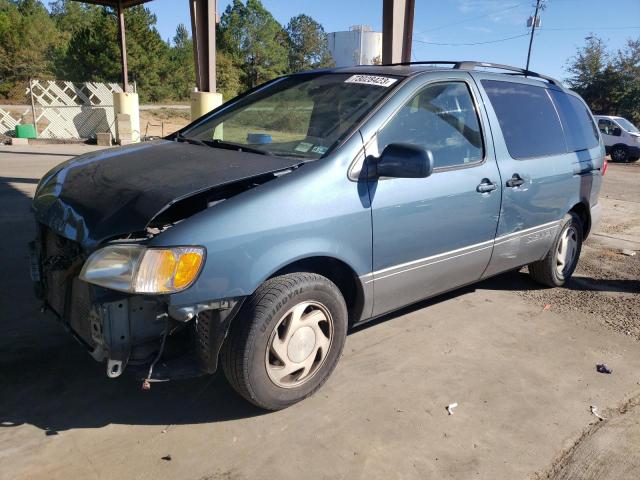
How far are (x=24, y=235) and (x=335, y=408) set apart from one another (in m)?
4.68

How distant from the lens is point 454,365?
349 cm

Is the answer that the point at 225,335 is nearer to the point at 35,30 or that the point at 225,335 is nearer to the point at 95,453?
the point at 95,453

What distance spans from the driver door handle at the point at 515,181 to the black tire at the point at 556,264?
0.99 meters

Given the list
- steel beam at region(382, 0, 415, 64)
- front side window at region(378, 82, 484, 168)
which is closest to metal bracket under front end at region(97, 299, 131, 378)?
front side window at region(378, 82, 484, 168)

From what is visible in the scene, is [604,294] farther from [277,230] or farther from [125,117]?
[125,117]

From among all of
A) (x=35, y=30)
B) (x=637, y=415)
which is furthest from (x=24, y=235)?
(x=35, y=30)

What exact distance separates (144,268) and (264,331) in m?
0.65

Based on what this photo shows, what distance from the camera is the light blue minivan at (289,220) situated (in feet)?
8.03

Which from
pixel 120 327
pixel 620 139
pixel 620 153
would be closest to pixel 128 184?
pixel 120 327

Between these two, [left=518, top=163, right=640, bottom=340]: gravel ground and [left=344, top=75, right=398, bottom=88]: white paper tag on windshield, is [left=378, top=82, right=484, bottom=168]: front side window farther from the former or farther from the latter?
[left=518, top=163, right=640, bottom=340]: gravel ground

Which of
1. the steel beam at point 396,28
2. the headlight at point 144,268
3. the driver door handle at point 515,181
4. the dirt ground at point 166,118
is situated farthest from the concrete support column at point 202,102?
the dirt ground at point 166,118

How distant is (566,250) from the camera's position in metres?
4.94

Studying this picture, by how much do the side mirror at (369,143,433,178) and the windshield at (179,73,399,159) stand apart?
280 mm

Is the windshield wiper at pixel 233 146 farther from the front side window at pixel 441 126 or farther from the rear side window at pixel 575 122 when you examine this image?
the rear side window at pixel 575 122
